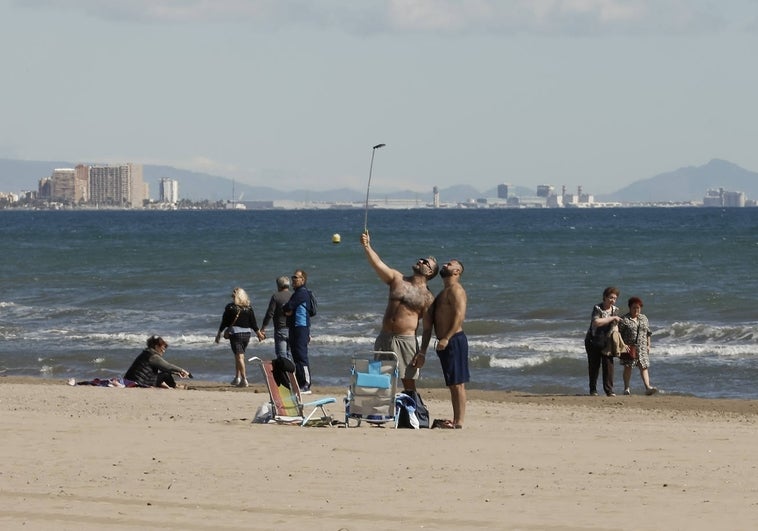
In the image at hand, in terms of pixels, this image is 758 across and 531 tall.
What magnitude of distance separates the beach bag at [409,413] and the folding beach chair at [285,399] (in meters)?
0.66

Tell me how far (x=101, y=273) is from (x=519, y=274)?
13.0 metres

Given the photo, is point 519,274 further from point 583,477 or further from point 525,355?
point 583,477

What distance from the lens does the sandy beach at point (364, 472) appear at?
794 centimetres

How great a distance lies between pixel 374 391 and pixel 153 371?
447 centimetres

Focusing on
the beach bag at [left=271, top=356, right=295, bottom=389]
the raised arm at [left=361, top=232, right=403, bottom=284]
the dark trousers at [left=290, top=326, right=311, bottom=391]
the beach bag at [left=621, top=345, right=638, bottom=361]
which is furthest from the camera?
the beach bag at [left=621, top=345, right=638, bottom=361]

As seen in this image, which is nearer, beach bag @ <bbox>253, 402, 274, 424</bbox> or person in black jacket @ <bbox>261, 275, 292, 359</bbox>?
beach bag @ <bbox>253, 402, 274, 424</bbox>

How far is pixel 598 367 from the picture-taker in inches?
610

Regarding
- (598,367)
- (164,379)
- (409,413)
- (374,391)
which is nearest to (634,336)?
(598,367)

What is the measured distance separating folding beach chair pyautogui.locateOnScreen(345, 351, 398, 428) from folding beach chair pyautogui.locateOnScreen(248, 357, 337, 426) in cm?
33

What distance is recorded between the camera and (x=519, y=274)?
4034 cm

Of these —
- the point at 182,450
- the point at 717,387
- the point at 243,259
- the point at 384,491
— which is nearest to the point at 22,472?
the point at 182,450

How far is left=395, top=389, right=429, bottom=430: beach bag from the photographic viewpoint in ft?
38.4

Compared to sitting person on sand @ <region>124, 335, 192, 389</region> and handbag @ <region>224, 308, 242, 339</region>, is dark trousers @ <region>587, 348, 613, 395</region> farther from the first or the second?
sitting person on sand @ <region>124, 335, 192, 389</region>

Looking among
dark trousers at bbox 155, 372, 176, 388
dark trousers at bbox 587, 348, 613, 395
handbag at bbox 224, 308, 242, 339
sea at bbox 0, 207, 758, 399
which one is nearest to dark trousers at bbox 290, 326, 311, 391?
handbag at bbox 224, 308, 242, 339
